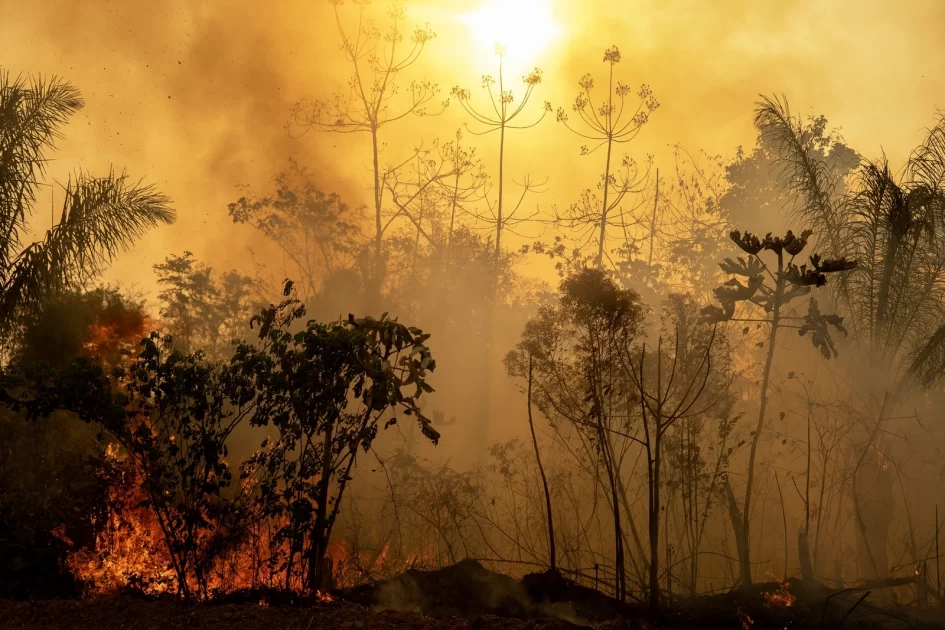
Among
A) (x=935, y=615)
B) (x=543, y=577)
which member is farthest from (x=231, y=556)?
(x=935, y=615)

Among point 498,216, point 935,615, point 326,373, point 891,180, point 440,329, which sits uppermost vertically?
point 498,216

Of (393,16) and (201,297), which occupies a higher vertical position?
(393,16)

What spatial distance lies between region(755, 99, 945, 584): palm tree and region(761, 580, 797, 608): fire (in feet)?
12.5

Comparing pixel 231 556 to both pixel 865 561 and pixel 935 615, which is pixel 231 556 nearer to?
pixel 935 615

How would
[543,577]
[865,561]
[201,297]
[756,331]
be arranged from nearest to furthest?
[543,577] < [865,561] < [756,331] < [201,297]

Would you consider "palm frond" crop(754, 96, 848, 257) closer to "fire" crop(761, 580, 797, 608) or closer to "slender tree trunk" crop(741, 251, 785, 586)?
"slender tree trunk" crop(741, 251, 785, 586)

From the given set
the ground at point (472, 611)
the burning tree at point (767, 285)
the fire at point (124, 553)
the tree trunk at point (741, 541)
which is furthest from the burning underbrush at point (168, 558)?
the burning tree at point (767, 285)

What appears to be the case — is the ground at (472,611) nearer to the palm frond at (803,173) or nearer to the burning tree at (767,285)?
the burning tree at (767,285)

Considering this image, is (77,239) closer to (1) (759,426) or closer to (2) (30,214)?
(2) (30,214)

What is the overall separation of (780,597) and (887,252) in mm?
5853

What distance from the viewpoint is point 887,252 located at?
442 inches

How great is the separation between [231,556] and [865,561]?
912 centimetres

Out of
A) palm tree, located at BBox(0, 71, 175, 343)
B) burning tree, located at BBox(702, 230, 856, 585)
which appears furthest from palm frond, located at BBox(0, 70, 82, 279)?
burning tree, located at BBox(702, 230, 856, 585)

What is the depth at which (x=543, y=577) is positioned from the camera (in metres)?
7.72
